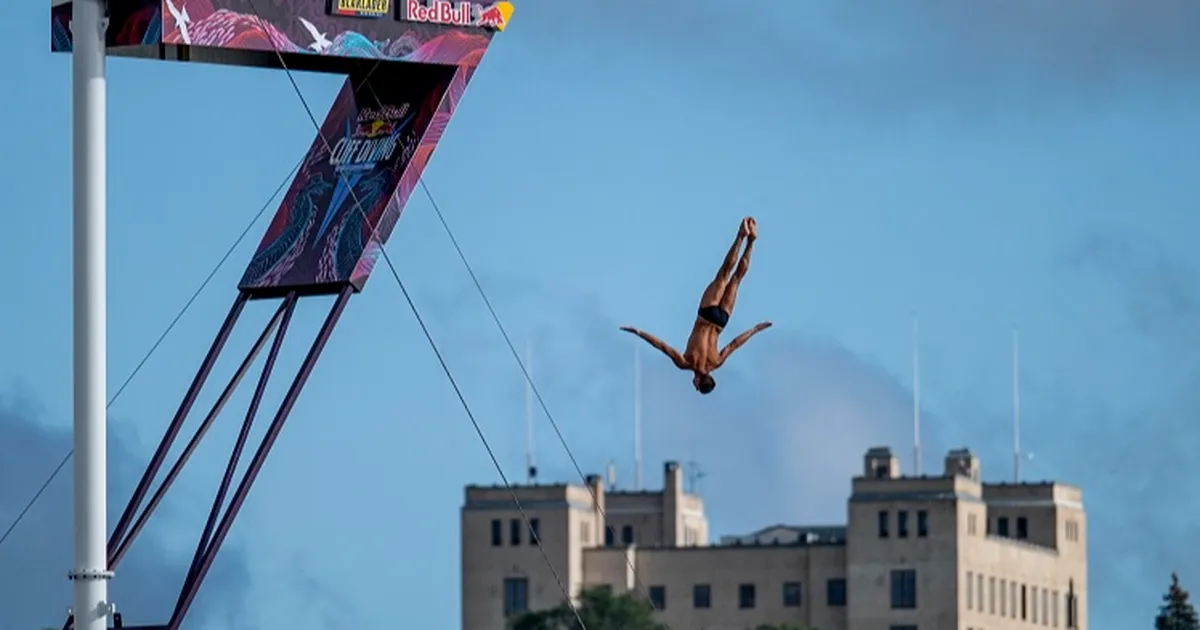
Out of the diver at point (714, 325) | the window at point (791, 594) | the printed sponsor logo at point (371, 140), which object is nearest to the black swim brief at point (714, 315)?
the diver at point (714, 325)

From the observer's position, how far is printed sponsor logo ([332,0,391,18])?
4519 cm

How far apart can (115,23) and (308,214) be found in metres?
7.65

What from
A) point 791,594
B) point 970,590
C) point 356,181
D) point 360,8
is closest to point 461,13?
point 360,8

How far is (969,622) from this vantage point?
19500cm

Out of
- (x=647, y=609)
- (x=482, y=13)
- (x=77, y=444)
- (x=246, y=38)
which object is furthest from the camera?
(x=647, y=609)

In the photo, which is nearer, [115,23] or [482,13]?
[115,23]

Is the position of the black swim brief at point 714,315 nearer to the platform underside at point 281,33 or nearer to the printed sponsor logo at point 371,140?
the platform underside at point 281,33

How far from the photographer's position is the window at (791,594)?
19700cm

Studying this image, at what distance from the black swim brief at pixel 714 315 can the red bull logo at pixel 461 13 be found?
310 inches

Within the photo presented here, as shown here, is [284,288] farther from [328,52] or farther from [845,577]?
[845,577]

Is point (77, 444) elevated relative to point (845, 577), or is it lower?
lower

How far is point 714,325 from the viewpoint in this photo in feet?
132

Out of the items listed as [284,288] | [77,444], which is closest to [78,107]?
[77,444]

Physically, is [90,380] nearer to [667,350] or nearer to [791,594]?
[667,350]
